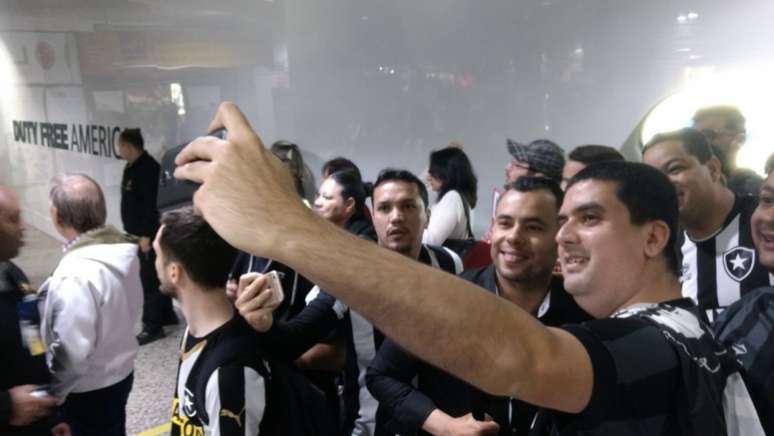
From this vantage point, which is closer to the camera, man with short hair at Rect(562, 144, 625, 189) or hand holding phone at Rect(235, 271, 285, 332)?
hand holding phone at Rect(235, 271, 285, 332)

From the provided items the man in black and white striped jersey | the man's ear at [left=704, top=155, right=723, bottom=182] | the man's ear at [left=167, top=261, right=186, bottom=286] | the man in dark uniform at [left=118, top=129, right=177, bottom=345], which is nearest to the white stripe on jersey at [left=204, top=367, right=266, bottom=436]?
the man in black and white striped jersey

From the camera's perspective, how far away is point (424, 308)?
2.04 ft

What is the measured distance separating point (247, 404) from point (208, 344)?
180 millimetres

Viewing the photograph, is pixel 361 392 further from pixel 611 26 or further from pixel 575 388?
pixel 611 26

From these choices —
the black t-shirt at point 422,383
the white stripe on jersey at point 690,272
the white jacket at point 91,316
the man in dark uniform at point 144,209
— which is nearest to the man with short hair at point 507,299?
the black t-shirt at point 422,383

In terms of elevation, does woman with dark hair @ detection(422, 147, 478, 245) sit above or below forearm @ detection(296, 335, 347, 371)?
above

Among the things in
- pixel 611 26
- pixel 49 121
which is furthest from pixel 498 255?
pixel 49 121

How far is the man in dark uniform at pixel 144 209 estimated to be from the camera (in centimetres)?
447

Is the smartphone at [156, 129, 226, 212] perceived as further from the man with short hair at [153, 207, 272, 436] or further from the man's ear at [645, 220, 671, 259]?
the man's ear at [645, 220, 671, 259]

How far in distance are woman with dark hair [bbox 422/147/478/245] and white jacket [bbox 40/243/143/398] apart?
1470 mm

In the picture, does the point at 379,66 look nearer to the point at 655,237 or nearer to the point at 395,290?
the point at 655,237

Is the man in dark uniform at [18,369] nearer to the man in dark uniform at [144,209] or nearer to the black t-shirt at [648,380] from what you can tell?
the black t-shirt at [648,380]

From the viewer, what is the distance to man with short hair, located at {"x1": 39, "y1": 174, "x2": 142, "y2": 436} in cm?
203

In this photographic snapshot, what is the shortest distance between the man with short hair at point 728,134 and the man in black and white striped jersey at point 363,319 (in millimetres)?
1381
